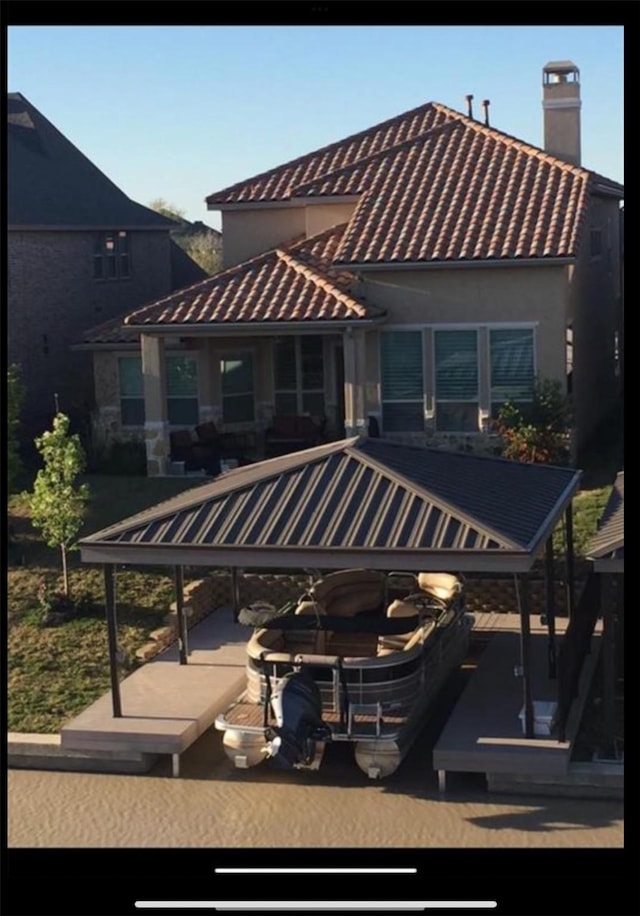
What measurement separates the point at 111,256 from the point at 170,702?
18365mm

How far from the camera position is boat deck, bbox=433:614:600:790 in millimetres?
10703

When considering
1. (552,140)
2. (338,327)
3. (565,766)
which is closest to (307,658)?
(565,766)

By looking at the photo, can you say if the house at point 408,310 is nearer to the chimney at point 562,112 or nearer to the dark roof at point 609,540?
the chimney at point 562,112

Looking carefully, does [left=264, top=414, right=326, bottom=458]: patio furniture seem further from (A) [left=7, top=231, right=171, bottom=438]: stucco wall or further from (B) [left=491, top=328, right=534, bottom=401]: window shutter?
(A) [left=7, top=231, right=171, bottom=438]: stucco wall

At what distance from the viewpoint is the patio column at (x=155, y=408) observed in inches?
880

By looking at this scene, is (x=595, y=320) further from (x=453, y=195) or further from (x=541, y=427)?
(x=541, y=427)

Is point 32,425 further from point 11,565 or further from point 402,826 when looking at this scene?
point 402,826

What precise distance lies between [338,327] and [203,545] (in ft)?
33.6

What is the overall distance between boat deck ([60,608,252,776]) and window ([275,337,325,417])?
9467mm

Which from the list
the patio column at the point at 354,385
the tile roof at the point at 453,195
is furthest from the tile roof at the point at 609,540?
the tile roof at the point at 453,195

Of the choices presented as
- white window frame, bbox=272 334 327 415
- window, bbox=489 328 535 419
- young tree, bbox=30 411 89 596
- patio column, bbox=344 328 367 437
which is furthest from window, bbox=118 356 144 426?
young tree, bbox=30 411 89 596

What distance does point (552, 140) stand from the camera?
24.8m

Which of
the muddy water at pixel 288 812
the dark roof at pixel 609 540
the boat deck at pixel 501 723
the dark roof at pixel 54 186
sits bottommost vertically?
the muddy water at pixel 288 812

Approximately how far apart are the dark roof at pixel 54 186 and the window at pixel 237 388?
5.21m
